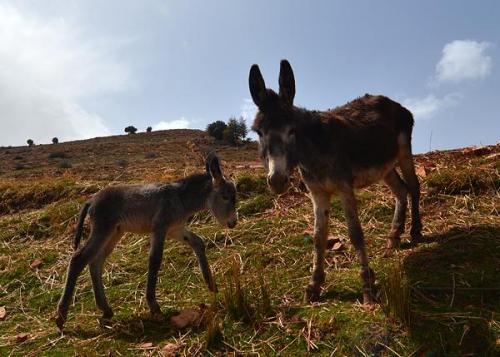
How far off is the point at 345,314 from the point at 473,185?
4.88 metres

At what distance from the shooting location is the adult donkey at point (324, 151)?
4.77 metres

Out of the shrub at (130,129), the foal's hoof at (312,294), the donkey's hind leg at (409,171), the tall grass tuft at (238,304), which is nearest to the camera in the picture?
the tall grass tuft at (238,304)

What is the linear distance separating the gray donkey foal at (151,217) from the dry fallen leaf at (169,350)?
0.84 m

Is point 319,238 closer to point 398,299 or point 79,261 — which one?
point 398,299

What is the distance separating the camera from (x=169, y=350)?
4602 mm

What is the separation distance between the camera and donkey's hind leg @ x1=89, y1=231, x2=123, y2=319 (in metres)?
5.91

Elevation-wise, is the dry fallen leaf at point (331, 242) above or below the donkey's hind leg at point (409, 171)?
below

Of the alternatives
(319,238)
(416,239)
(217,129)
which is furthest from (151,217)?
(217,129)

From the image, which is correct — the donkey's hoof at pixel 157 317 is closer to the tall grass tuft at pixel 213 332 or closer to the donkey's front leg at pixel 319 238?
the tall grass tuft at pixel 213 332

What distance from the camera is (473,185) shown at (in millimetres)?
8250

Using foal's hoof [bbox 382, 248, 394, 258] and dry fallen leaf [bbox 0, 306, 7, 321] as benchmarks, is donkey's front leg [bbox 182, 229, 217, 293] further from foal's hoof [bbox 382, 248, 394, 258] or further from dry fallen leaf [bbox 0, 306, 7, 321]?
dry fallen leaf [bbox 0, 306, 7, 321]

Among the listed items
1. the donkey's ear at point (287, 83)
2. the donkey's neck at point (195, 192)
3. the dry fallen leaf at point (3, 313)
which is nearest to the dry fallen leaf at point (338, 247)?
the donkey's neck at point (195, 192)

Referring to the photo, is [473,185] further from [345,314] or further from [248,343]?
[248,343]

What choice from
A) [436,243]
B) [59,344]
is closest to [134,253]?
[59,344]
